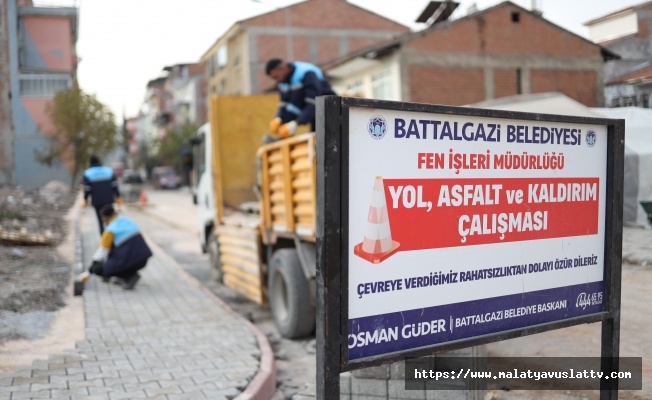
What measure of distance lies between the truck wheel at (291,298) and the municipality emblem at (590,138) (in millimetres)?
3864

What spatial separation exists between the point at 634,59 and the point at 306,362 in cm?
2047

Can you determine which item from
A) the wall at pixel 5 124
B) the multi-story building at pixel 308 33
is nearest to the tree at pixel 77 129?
the wall at pixel 5 124

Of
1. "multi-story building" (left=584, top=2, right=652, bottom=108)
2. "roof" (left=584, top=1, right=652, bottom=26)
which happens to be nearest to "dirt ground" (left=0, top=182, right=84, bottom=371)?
"multi-story building" (left=584, top=2, right=652, bottom=108)

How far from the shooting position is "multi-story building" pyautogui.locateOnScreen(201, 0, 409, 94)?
41875mm

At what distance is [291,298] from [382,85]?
17.8m

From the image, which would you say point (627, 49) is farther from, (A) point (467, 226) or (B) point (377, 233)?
(B) point (377, 233)

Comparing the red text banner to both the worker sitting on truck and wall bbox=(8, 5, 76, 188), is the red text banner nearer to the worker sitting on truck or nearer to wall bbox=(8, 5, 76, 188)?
the worker sitting on truck

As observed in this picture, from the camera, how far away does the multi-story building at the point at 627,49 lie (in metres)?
14.5

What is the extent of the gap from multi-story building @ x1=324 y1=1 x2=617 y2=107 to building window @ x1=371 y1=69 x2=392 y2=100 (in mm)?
36

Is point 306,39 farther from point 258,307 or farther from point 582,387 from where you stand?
point 582,387

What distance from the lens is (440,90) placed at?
23.2 metres

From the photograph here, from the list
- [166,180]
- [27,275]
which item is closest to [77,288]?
[27,275]

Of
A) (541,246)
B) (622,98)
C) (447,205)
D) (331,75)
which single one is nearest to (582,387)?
(541,246)

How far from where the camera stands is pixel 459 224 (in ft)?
9.79
